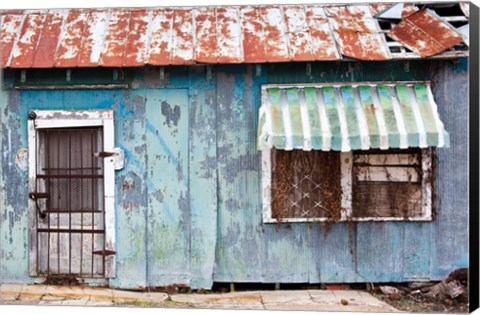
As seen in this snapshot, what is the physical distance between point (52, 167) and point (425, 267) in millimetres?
3324

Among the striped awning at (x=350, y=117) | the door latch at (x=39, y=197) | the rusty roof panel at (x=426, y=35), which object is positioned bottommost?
the door latch at (x=39, y=197)

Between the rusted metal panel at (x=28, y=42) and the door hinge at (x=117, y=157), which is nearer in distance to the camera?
the rusted metal panel at (x=28, y=42)

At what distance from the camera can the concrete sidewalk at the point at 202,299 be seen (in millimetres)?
5996

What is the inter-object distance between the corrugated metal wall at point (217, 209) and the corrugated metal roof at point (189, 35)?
0.30 m

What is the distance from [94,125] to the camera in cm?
636

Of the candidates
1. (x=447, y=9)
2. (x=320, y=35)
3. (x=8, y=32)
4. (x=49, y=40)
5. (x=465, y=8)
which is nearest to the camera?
(x=465, y=8)

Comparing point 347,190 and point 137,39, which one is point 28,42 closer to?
point 137,39

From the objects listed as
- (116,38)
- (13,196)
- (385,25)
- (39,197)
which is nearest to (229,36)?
(116,38)

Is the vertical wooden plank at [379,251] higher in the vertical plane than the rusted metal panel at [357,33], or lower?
lower

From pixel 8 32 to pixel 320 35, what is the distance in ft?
8.73

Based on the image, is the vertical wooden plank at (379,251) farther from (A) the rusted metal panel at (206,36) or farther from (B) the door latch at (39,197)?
(B) the door latch at (39,197)

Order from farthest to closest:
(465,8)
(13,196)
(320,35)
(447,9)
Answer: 1. (13,196)
2. (320,35)
3. (447,9)
4. (465,8)

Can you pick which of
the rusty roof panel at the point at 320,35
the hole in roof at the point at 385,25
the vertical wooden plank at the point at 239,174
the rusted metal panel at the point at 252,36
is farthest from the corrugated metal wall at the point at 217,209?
the hole in roof at the point at 385,25

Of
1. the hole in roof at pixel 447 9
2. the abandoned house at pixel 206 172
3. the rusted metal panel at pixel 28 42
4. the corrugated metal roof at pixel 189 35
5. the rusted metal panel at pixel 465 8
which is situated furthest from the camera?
the abandoned house at pixel 206 172
